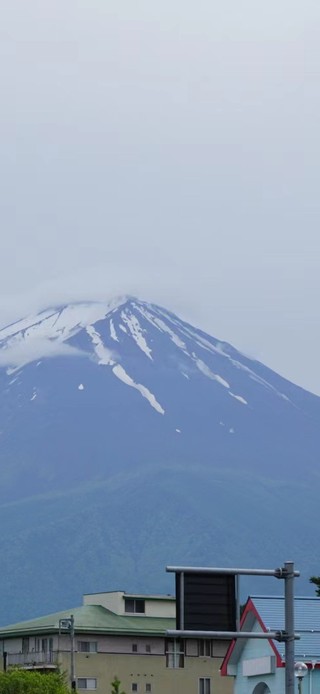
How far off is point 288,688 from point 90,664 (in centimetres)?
8521

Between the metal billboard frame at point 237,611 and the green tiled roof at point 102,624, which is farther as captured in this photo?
the green tiled roof at point 102,624

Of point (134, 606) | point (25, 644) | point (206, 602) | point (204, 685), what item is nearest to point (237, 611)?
point (206, 602)

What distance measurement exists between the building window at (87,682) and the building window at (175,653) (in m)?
5.88

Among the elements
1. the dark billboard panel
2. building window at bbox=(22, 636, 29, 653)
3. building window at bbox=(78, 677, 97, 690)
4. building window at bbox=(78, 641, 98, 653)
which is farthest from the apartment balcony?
the dark billboard panel

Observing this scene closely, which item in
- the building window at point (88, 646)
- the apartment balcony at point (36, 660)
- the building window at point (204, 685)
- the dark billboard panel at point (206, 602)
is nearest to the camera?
the dark billboard panel at point (206, 602)

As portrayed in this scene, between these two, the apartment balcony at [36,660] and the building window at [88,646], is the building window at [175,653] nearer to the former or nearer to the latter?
the building window at [88,646]

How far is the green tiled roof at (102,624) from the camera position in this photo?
115188mm

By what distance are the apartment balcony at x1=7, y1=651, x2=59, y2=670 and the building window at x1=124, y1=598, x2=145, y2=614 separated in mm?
9153

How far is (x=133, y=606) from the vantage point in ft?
399

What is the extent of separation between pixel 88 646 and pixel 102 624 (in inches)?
94.4

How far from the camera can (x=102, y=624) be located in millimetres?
117062

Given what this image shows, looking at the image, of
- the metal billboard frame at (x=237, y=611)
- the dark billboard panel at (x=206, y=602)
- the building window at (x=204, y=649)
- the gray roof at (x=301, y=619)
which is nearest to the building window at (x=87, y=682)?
the building window at (x=204, y=649)

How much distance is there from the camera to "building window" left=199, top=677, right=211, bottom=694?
11381cm

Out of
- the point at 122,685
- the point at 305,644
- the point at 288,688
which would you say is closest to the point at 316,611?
the point at 305,644
